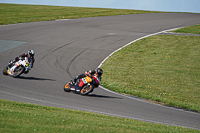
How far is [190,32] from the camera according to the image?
1382 inches

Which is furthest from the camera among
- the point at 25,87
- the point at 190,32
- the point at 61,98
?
the point at 190,32

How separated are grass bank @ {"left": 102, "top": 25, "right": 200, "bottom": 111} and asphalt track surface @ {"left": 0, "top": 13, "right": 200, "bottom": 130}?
125 centimetres

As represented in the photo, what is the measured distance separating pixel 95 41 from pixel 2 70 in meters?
12.1

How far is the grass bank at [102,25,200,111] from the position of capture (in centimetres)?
1673

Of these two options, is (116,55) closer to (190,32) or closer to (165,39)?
(165,39)

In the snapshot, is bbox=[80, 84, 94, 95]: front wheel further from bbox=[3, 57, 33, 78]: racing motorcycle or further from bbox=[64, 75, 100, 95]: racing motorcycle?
bbox=[3, 57, 33, 78]: racing motorcycle

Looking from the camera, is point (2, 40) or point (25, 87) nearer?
point (25, 87)

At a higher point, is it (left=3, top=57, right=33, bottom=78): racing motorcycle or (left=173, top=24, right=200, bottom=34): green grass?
(left=173, top=24, right=200, bottom=34): green grass

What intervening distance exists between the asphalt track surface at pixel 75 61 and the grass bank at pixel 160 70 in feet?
4.09

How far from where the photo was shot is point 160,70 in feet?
73.2

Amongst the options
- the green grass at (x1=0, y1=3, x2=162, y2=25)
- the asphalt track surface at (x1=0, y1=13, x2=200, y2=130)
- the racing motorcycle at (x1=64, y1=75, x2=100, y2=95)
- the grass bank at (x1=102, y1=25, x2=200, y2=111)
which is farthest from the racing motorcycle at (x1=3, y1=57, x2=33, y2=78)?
the green grass at (x1=0, y1=3, x2=162, y2=25)

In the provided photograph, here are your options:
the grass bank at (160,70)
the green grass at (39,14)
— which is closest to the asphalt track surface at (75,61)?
the grass bank at (160,70)

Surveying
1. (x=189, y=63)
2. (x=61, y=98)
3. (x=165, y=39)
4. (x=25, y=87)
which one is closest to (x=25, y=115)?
(x=61, y=98)

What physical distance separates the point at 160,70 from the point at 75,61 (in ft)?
20.5
